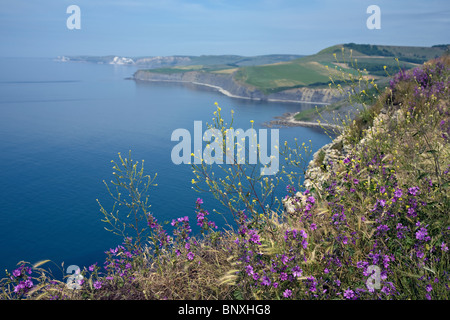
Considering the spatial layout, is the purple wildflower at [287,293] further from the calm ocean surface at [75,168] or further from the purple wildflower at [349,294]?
the calm ocean surface at [75,168]

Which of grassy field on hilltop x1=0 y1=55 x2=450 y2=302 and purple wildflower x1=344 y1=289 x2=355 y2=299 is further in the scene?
grassy field on hilltop x1=0 y1=55 x2=450 y2=302

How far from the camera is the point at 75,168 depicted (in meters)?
81.4

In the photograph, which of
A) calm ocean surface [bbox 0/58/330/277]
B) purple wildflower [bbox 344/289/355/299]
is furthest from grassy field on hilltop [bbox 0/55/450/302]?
calm ocean surface [bbox 0/58/330/277]

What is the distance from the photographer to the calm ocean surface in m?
54.9

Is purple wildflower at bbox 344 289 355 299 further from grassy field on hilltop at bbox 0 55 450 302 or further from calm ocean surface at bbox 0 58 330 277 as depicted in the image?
calm ocean surface at bbox 0 58 330 277

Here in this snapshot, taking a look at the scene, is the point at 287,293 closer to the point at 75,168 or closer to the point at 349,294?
the point at 349,294

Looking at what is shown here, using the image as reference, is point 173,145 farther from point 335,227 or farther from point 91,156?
point 335,227

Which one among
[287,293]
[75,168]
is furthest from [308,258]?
[75,168]

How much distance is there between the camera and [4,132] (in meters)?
109

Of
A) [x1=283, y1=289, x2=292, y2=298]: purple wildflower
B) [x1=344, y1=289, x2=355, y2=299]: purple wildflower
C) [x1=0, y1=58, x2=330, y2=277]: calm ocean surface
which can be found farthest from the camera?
[x1=0, y1=58, x2=330, y2=277]: calm ocean surface

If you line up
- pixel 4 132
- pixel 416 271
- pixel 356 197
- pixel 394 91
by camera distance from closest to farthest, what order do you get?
pixel 416 271 → pixel 356 197 → pixel 394 91 → pixel 4 132

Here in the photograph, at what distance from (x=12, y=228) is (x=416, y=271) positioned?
69.3m

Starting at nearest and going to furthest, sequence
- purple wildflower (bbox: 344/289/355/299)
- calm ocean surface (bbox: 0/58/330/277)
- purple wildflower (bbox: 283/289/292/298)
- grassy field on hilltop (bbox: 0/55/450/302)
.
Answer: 1. purple wildflower (bbox: 344/289/355/299)
2. purple wildflower (bbox: 283/289/292/298)
3. grassy field on hilltop (bbox: 0/55/450/302)
4. calm ocean surface (bbox: 0/58/330/277)
